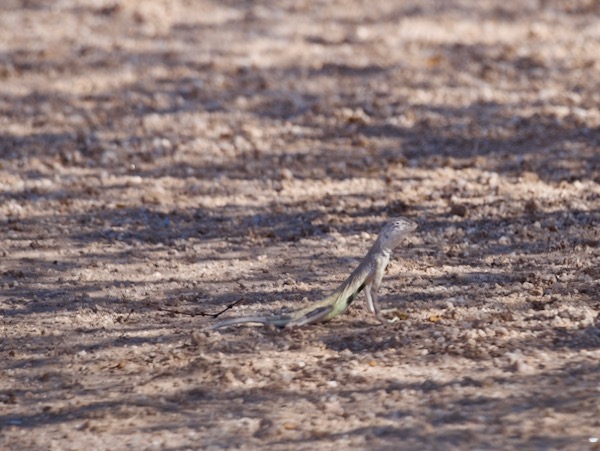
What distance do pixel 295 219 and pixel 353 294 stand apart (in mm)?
1977

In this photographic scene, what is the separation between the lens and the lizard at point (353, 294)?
535cm

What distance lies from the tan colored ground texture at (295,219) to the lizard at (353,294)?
0.09m

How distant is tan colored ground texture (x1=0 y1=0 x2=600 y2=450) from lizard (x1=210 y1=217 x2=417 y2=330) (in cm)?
9

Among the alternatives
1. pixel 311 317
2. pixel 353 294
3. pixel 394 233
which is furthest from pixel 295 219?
pixel 311 317

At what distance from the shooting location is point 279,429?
438cm

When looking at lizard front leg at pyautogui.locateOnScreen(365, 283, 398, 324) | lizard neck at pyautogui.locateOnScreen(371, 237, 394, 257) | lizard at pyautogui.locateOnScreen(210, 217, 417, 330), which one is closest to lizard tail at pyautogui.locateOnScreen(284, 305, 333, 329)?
lizard at pyautogui.locateOnScreen(210, 217, 417, 330)

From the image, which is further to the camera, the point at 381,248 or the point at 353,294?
the point at 381,248

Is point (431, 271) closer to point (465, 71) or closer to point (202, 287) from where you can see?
point (202, 287)

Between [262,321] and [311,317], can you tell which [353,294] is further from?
[262,321]

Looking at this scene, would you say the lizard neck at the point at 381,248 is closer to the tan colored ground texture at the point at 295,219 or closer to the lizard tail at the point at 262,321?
the tan colored ground texture at the point at 295,219

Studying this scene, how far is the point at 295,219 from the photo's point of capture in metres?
7.38

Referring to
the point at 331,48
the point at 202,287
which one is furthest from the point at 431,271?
the point at 331,48

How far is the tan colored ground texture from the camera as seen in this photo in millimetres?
4594

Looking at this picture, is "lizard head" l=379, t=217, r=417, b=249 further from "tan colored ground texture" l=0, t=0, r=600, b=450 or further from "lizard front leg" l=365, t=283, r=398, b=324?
"tan colored ground texture" l=0, t=0, r=600, b=450
